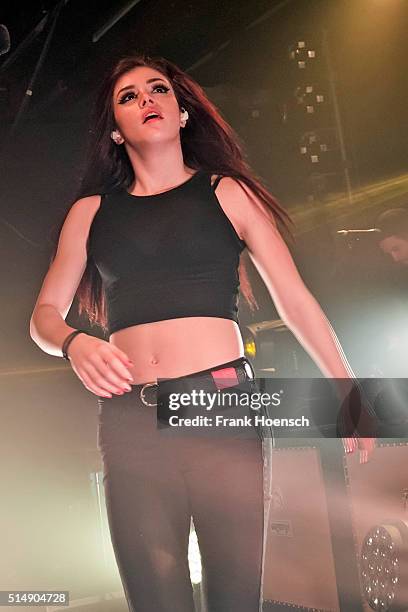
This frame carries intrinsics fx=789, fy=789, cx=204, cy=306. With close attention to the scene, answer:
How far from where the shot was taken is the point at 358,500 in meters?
2.12

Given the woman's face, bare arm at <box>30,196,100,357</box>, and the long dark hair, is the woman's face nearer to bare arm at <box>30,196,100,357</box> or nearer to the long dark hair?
the long dark hair

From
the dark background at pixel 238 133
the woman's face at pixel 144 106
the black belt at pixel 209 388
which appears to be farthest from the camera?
the dark background at pixel 238 133

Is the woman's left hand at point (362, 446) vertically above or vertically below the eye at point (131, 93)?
below

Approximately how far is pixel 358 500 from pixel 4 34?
183 cm

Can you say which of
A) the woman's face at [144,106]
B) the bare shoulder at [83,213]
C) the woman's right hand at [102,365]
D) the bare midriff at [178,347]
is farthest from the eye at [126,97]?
the woman's right hand at [102,365]

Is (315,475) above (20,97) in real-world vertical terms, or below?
below

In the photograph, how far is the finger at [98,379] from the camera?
148 cm

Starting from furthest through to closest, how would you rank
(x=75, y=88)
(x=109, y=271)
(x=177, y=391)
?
(x=75, y=88)
(x=109, y=271)
(x=177, y=391)

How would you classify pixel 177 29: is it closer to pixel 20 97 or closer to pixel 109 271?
pixel 20 97

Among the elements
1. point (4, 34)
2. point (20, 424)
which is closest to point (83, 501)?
point (20, 424)

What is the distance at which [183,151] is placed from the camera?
1.99m

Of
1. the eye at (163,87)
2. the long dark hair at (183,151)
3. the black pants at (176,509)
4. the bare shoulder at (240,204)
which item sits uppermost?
the eye at (163,87)

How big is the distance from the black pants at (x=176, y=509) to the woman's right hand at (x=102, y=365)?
0.10 m

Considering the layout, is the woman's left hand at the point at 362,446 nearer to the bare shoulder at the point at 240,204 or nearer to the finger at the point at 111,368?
the bare shoulder at the point at 240,204
